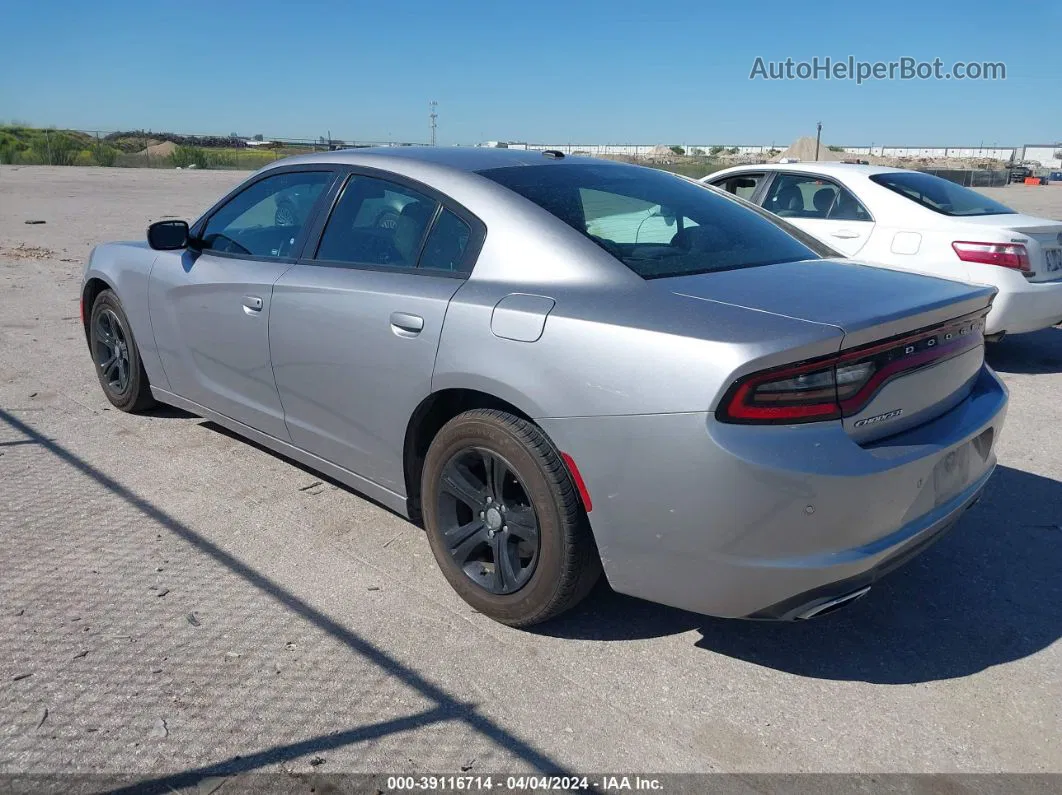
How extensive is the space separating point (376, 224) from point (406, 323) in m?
0.66

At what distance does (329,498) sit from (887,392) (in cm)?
270

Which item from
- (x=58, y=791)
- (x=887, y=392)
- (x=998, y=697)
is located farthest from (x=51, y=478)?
(x=998, y=697)

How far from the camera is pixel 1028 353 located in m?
7.81

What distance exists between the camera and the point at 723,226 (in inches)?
141

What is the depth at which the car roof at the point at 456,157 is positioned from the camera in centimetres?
365

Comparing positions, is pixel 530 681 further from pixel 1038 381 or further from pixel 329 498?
pixel 1038 381

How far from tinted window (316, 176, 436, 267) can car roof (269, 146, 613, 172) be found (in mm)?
149

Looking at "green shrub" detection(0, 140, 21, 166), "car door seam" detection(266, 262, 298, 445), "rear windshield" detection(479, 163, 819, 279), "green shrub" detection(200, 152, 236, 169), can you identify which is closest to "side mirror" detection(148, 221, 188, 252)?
"car door seam" detection(266, 262, 298, 445)

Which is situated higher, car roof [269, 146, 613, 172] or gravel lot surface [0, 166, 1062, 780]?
car roof [269, 146, 613, 172]

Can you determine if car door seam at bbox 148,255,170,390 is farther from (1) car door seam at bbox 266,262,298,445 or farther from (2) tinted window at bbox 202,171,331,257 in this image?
(1) car door seam at bbox 266,262,298,445

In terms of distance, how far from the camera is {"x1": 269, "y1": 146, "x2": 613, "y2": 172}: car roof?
144 inches

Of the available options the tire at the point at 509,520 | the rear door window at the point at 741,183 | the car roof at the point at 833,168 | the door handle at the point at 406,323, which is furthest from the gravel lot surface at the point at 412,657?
the rear door window at the point at 741,183

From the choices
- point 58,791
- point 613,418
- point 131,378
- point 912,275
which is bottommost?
point 58,791

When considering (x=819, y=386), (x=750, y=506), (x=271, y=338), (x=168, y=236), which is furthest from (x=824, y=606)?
(x=168, y=236)
